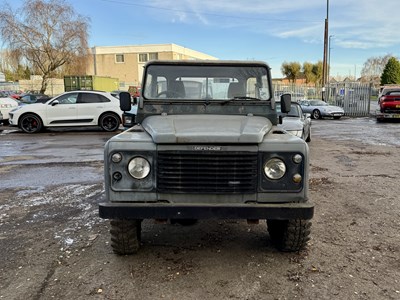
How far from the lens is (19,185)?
23.5 feet

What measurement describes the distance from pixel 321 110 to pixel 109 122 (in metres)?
14.9

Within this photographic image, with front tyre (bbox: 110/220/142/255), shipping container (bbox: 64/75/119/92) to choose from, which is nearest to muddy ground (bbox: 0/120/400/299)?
front tyre (bbox: 110/220/142/255)

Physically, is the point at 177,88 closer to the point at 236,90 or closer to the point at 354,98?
the point at 236,90

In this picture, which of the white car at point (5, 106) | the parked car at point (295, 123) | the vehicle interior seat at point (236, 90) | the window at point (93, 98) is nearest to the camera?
the vehicle interior seat at point (236, 90)

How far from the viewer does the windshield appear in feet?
15.6

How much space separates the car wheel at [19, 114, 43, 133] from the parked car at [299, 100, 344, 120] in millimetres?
16816

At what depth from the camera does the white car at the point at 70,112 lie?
51.5 ft

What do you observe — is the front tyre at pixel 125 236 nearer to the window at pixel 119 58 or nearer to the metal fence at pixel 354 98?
the metal fence at pixel 354 98

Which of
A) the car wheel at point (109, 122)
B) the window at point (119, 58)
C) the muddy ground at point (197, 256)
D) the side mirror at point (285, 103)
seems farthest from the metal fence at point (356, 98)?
the window at point (119, 58)

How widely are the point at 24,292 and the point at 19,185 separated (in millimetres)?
4313

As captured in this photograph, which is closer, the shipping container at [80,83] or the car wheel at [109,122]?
the car wheel at [109,122]

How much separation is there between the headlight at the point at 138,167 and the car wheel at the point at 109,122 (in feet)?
42.3

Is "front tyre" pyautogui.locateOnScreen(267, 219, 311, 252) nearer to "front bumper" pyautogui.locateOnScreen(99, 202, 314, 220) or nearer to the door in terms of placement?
"front bumper" pyautogui.locateOnScreen(99, 202, 314, 220)

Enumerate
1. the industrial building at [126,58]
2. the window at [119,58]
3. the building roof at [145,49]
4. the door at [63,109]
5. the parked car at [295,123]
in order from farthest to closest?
the window at [119,58]
the industrial building at [126,58]
the building roof at [145,49]
the door at [63,109]
the parked car at [295,123]
